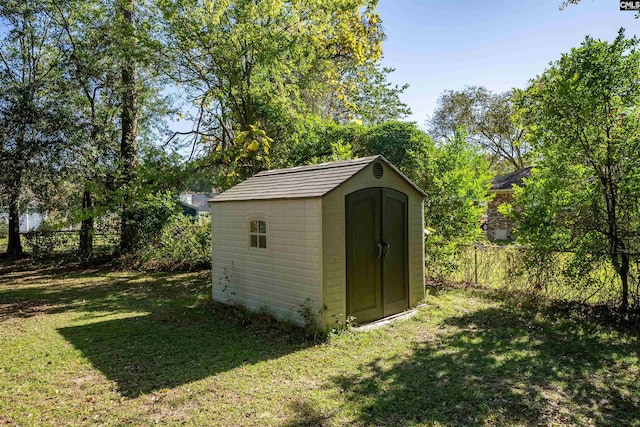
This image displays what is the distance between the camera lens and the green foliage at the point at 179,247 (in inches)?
501

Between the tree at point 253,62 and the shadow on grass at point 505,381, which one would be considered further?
the tree at point 253,62

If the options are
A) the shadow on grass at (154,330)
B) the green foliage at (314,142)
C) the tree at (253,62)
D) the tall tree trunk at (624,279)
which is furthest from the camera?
the green foliage at (314,142)

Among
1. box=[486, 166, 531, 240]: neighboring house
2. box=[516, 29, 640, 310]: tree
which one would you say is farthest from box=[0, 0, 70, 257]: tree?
box=[486, 166, 531, 240]: neighboring house

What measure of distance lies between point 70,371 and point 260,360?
2248 millimetres

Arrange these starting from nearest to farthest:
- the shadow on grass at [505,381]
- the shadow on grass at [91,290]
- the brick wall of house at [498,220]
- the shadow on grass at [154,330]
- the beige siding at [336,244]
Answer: the shadow on grass at [505,381], the shadow on grass at [154,330], the beige siding at [336,244], the shadow on grass at [91,290], the brick wall of house at [498,220]

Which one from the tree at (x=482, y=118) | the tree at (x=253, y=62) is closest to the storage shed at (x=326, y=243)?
the tree at (x=253, y=62)

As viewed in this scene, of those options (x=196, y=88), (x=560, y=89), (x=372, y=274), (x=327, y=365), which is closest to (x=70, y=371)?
(x=327, y=365)

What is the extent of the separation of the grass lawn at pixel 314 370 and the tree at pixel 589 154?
134cm

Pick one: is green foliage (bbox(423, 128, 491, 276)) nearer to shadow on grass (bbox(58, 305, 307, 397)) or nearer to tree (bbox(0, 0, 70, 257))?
shadow on grass (bbox(58, 305, 307, 397))

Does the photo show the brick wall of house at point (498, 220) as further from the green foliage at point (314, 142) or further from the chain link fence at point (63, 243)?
the chain link fence at point (63, 243)

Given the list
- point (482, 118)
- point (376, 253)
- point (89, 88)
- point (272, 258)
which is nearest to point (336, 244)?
point (376, 253)

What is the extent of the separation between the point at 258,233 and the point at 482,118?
1081 inches

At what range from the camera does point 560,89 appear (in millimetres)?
6254

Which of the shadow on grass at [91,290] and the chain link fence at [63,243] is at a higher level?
the chain link fence at [63,243]
